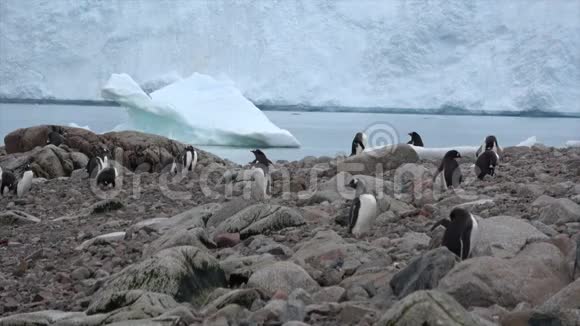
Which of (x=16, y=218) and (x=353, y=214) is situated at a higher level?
(x=353, y=214)

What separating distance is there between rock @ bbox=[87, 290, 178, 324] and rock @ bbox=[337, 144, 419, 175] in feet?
15.9

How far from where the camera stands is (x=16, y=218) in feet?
22.7

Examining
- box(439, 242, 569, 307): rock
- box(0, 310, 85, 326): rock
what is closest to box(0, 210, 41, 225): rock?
box(0, 310, 85, 326): rock

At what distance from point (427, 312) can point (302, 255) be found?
1.79 m

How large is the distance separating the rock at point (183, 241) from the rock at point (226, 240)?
0.06 meters

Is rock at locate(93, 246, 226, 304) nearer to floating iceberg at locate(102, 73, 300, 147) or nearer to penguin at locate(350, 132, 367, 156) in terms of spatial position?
penguin at locate(350, 132, 367, 156)

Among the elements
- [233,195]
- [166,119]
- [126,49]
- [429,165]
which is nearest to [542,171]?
[429,165]

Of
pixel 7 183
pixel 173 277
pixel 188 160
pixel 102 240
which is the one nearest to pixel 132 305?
pixel 173 277

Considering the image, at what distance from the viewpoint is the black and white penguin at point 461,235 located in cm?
379

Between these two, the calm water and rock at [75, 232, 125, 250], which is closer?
rock at [75, 232, 125, 250]

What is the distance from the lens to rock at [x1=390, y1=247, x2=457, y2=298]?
3188 mm

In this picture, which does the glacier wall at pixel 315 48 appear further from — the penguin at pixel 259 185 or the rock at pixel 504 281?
the rock at pixel 504 281

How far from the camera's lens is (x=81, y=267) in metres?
4.57

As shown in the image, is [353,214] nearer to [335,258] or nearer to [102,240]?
[335,258]
